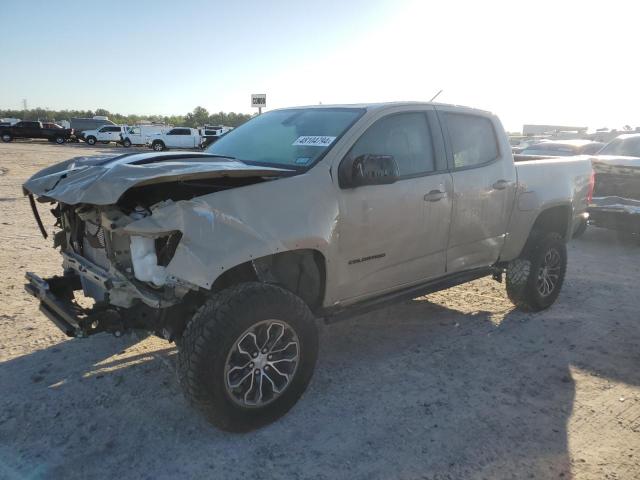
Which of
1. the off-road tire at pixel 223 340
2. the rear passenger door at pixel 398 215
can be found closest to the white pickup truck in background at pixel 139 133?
the rear passenger door at pixel 398 215

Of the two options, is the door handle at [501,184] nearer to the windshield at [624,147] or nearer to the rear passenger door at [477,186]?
the rear passenger door at [477,186]

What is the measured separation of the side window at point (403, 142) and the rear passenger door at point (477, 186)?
254 millimetres

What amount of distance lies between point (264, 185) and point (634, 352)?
3545 millimetres

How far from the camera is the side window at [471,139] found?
14.5ft

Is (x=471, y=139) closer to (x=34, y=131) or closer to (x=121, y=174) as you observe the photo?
(x=121, y=174)

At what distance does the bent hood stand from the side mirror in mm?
423

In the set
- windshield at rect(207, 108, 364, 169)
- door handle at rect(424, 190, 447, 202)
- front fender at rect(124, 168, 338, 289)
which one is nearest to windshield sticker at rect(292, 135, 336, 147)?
windshield at rect(207, 108, 364, 169)

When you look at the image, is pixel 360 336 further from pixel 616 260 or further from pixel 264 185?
pixel 616 260

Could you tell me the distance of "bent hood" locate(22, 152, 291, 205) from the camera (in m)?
2.82

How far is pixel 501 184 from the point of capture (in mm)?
4684

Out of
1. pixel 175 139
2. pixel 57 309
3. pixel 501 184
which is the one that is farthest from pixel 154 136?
pixel 57 309

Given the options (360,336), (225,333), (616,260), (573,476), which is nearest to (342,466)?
(225,333)

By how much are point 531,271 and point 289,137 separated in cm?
284

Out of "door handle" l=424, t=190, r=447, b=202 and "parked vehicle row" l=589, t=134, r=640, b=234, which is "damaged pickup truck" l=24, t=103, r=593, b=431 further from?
"parked vehicle row" l=589, t=134, r=640, b=234
